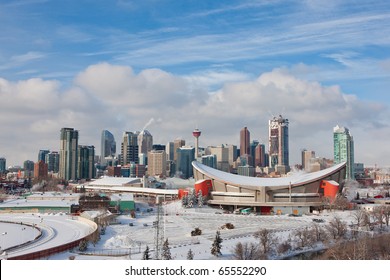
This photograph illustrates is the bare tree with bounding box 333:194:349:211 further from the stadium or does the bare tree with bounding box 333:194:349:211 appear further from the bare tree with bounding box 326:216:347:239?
the bare tree with bounding box 326:216:347:239

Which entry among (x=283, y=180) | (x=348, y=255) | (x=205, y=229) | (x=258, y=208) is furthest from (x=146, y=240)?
(x=283, y=180)

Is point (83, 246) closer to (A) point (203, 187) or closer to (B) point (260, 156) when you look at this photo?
(A) point (203, 187)

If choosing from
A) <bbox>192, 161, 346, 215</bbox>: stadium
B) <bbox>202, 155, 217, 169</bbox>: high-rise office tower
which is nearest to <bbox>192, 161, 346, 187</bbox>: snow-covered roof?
<bbox>192, 161, 346, 215</bbox>: stadium

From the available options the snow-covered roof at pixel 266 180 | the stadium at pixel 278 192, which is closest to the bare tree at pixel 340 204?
the stadium at pixel 278 192

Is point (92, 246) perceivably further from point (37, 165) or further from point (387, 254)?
point (37, 165)

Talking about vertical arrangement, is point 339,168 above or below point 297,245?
above
